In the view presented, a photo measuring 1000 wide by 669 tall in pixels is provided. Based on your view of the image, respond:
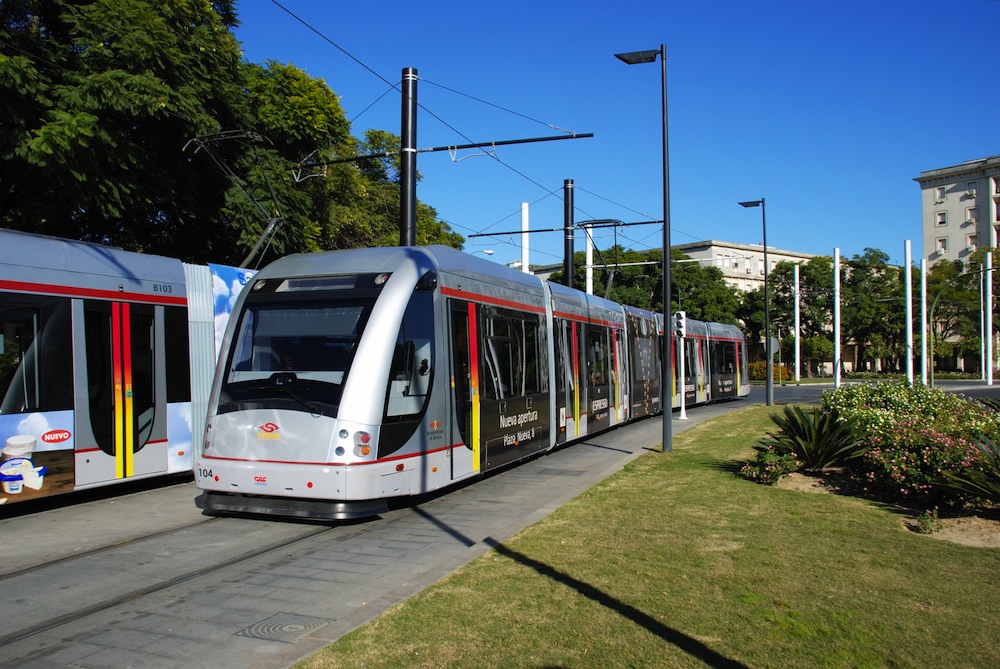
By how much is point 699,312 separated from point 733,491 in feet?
214

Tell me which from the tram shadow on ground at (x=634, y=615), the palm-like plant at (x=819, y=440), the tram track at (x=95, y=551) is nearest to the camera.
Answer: the tram shadow on ground at (x=634, y=615)

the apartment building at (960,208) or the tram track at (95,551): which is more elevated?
the apartment building at (960,208)

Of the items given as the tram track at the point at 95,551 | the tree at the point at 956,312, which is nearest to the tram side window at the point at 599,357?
the tram track at the point at 95,551

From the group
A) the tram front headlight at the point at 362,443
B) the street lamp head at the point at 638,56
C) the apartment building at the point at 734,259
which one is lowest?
the tram front headlight at the point at 362,443

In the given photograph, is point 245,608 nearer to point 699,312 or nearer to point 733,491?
point 733,491

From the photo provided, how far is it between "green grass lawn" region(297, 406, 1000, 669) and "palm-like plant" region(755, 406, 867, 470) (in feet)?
5.90

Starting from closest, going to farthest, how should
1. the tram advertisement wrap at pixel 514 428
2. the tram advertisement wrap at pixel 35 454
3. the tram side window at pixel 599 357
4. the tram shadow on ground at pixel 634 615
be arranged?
the tram shadow on ground at pixel 634 615
the tram advertisement wrap at pixel 35 454
the tram advertisement wrap at pixel 514 428
the tram side window at pixel 599 357

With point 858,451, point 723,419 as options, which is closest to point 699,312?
point 723,419

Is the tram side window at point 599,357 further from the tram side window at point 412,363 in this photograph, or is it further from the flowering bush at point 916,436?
the tram side window at point 412,363

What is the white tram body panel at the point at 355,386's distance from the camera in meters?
8.85

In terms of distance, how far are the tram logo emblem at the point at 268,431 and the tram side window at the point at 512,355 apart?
3.47m

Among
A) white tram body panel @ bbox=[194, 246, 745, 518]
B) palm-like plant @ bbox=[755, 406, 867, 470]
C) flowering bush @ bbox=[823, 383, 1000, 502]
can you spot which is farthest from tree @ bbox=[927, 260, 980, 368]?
white tram body panel @ bbox=[194, 246, 745, 518]

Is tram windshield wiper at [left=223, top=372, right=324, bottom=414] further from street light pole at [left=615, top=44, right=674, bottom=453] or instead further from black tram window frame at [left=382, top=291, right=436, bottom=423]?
street light pole at [left=615, top=44, right=674, bottom=453]

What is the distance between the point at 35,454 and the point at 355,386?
154 inches
